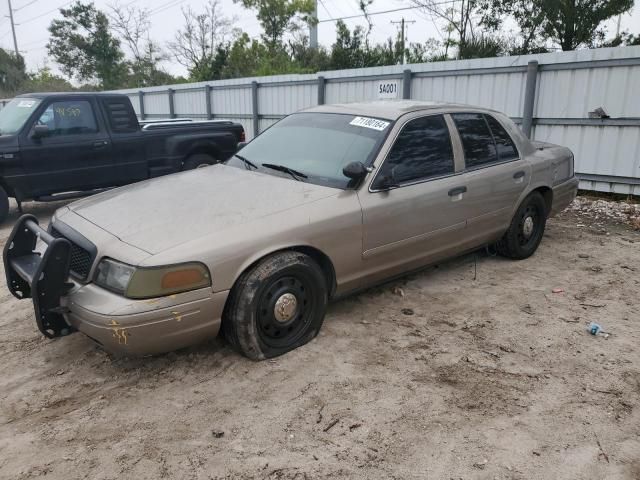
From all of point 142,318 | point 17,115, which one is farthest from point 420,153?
point 17,115

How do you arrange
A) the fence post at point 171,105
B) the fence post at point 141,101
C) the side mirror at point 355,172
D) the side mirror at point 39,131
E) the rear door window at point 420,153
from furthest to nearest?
the fence post at point 141,101, the fence post at point 171,105, the side mirror at point 39,131, the rear door window at point 420,153, the side mirror at point 355,172

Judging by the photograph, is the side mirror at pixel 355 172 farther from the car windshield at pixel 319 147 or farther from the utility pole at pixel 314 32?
the utility pole at pixel 314 32

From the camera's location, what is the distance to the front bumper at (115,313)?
2875 millimetres

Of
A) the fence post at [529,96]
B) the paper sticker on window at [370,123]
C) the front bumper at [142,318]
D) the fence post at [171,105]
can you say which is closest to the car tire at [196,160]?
the paper sticker on window at [370,123]

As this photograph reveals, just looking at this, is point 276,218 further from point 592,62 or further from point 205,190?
point 592,62

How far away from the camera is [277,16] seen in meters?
36.2

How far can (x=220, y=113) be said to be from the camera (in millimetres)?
15578

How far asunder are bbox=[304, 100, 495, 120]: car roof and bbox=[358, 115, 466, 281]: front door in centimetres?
13

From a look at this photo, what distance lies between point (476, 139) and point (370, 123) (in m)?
1.18

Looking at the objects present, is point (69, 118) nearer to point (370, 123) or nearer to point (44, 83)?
point (370, 123)

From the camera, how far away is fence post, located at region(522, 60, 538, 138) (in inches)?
331

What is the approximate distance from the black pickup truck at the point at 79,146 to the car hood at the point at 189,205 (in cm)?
384

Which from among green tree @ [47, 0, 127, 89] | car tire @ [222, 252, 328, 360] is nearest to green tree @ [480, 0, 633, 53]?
car tire @ [222, 252, 328, 360]

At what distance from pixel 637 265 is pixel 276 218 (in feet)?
13.7
